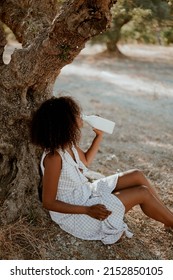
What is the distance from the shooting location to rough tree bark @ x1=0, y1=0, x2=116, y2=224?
2.97m

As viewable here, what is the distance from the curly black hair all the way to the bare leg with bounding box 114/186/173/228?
508 mm

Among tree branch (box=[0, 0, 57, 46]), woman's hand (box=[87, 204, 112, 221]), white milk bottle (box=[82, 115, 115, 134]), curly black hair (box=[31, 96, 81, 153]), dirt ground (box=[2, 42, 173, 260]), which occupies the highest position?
tree branch (box=[0, 0, 57, 46])

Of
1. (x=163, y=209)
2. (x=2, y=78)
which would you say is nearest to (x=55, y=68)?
(x=2, y=78)

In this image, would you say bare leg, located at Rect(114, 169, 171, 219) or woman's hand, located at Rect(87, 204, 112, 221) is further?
bare leg, located at Rect(114, 169, 171, 219)

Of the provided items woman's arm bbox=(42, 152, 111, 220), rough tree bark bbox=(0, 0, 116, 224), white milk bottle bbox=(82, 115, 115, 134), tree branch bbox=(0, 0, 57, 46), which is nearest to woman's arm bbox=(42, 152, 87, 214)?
woman's arm bbox=(42, 152, 111, 220)

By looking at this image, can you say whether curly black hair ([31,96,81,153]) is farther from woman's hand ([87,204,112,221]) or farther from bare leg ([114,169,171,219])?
bare leg ([114,169,171,219])

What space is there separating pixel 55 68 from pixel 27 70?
0.61 feet

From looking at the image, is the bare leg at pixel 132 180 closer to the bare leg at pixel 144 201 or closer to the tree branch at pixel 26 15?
the bare leg at pixel 144 201

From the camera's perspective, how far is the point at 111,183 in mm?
3334

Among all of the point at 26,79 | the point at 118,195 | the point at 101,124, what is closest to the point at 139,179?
the point at 118,195

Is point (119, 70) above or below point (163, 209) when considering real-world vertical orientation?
below

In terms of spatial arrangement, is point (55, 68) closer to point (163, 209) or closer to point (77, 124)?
point (77, 124)
